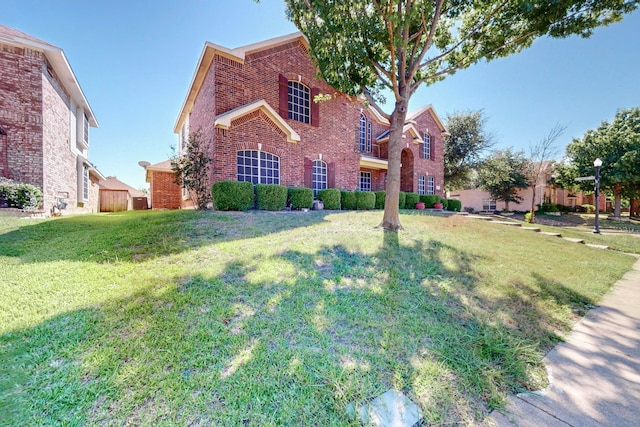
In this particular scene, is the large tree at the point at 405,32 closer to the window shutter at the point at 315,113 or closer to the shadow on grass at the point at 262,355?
the window shutter at the point at 315,113

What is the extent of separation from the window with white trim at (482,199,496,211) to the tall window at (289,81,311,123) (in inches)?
1169

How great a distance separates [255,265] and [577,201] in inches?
2018

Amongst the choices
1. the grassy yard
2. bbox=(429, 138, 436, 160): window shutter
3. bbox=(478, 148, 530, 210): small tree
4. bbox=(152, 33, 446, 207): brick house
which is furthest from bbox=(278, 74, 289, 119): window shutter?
bbox=(478, 148, 530, 210): small tree

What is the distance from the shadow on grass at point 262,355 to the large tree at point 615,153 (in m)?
29.0

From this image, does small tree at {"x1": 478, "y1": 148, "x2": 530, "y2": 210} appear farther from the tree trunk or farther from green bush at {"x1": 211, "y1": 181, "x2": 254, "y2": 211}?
green bush at {"x1": 211, "y1": 181, "x2": 254, "y2": 211}

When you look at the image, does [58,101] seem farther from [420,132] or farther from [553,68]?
[553,68]

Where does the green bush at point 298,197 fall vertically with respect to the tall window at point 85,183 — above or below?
below

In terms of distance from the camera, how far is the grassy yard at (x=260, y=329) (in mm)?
1730

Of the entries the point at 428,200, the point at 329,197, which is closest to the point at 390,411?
the point at 329,197

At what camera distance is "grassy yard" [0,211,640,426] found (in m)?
1.73

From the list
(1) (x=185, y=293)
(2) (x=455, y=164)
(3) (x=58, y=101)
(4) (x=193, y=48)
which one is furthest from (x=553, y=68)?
(3) (x=58, y=101)

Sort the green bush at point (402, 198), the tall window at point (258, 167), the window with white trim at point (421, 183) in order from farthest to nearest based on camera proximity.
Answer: the window with white trim at point (421, 183) < the green bush at point (402, 198) < the tall window at point (258, 167)

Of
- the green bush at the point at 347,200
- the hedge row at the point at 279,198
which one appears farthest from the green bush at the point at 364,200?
the green bush at the point at 347,200

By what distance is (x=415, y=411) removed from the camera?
1833mm
